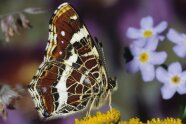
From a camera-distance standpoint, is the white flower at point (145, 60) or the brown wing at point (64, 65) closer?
the brown wing at point (64, 65)

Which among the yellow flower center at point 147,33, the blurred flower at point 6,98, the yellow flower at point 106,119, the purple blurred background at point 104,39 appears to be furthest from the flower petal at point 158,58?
the purple blurred background at point 104,39

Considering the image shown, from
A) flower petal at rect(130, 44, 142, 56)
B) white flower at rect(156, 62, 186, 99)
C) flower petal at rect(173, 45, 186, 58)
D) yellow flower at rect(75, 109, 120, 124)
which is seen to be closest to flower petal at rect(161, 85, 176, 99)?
white flower at rect(156, 62, 186, 99)

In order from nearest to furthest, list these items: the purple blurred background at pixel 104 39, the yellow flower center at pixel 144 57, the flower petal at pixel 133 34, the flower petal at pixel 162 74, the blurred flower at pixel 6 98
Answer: the blurred flower at pixel 6 98, the flower petal at pixel 162 74, the yellow flower center at pixel 144 57, the flower petal at pixel 133 34, the purple blurred background at pixel 104 39

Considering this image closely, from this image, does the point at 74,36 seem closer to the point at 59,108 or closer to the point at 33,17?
the point at 59,108

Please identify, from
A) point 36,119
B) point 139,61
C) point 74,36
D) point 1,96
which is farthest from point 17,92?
point 36,119

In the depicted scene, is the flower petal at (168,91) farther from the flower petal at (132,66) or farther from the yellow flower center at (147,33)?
the yellow flower center at (147,33)

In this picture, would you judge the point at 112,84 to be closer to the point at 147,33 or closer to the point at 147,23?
the point at 147,33

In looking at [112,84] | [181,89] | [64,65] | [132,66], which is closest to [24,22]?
[64,65]
